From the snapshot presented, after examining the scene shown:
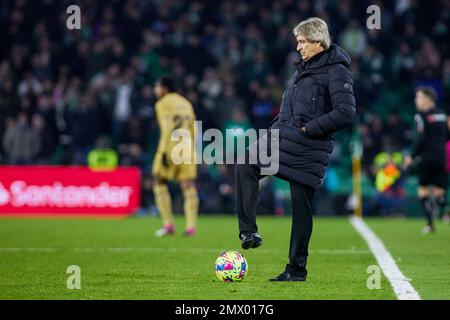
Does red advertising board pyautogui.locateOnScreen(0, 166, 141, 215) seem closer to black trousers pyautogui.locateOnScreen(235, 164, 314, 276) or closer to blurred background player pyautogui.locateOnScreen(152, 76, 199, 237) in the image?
blurred background player pyautogui.locateOnScreen(152, 76, 199, 237)

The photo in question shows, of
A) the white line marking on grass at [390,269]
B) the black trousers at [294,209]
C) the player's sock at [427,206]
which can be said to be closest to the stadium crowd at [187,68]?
the player's sock at [427,206]

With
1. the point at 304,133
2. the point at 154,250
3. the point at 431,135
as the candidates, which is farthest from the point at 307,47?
the point at 431,135

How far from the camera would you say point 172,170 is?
16625 mm

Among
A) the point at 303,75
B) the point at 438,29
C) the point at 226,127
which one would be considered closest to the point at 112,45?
the point at 226,127

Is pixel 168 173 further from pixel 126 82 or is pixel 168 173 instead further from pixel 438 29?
pixel 438 29

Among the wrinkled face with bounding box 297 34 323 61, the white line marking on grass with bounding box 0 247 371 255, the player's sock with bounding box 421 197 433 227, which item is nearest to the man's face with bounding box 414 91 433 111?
the player's sock with bounding box 421 197 433 227

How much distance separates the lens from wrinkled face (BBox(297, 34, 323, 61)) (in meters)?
9.14

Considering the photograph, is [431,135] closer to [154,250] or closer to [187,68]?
[154,250]

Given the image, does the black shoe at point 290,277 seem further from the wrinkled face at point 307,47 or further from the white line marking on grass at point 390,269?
the wrinkled face at point 307,47

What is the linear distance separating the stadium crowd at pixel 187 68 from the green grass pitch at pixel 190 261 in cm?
512

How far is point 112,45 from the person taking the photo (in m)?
26.6

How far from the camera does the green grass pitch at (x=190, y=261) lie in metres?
8.52

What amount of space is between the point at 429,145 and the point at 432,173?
49 cm
